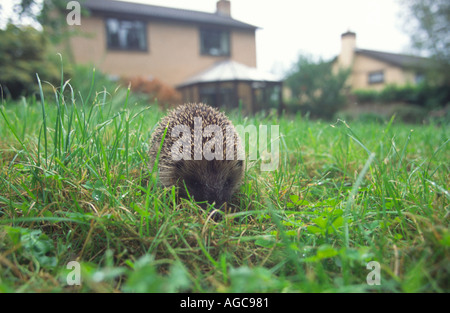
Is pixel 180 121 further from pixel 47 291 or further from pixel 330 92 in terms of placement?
pixel 330 92

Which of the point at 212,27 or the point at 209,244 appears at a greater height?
the point at 212,27

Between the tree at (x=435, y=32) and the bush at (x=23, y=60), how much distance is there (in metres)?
25.1

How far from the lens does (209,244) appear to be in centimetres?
163

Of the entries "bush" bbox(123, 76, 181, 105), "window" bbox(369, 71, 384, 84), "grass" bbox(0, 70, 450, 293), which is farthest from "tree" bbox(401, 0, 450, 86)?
"grass" bbox(0, 70, 450, 293)

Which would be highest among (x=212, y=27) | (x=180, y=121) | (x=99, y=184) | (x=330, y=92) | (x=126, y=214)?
(x=212, y=27)

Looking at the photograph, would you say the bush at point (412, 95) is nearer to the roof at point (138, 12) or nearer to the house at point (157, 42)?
the house at point (157, 42)

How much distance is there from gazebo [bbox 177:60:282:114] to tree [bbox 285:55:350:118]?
500 centimetres

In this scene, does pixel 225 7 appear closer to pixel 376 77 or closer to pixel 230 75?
pixel 230 75

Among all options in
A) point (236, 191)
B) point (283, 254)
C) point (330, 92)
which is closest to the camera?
point (283, 254)

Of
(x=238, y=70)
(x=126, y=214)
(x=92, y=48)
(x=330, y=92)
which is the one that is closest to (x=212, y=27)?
(x=238, y=70)

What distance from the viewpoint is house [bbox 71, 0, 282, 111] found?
728 inches

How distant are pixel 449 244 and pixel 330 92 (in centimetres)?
2614

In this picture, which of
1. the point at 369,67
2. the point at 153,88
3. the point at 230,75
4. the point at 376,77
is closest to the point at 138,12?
the point at 153,88

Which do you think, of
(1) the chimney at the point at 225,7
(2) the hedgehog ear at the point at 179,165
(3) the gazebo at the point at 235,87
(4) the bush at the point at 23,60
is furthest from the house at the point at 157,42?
(2) the hedgehog ear at the point at 179,165
